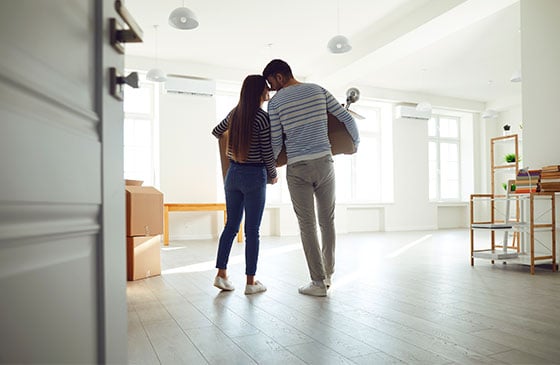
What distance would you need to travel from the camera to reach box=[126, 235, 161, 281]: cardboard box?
9.73ft

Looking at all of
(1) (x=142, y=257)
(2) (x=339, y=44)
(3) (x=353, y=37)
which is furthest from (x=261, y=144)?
(3) (x=353, y=37)

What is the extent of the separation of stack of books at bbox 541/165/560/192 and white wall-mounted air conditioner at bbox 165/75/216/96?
16.1 ft

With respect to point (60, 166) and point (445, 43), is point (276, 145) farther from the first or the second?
point (445, 43)

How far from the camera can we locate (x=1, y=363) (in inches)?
18.7

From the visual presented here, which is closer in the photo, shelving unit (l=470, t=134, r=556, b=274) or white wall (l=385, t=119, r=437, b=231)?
shelving unit (l=470, t=134, r=556, b=274)

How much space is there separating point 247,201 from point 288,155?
0.33m

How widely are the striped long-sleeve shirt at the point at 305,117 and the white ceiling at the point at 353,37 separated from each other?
2955mm

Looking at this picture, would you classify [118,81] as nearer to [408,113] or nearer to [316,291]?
[316,291]

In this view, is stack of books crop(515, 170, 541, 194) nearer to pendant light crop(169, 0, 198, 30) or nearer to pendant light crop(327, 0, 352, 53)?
pendant light crop(327, 0, 352, 53)

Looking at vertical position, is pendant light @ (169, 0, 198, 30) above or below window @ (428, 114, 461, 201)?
above

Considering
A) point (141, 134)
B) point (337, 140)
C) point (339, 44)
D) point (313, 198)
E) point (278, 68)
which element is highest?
point (339, 44)

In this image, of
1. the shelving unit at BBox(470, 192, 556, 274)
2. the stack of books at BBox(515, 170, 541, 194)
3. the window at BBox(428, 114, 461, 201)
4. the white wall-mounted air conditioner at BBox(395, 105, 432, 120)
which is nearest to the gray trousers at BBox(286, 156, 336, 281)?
the shelving unit at BBox(470, 192, 556, 274)

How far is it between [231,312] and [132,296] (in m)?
0.73

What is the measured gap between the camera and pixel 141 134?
23.8ft
